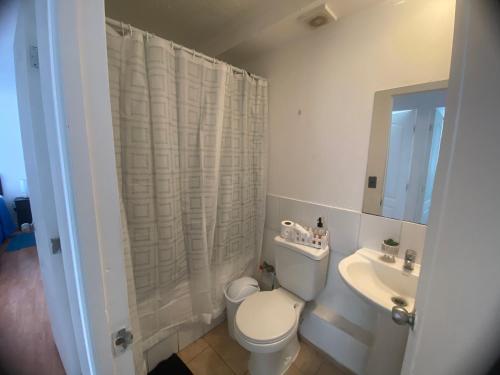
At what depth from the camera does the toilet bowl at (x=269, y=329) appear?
1.13 metres

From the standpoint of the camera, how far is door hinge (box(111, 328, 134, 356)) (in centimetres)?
47

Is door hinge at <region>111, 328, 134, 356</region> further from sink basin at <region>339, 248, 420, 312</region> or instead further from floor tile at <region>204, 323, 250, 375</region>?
floor tile at <region>204, 323, 250, 375</region>

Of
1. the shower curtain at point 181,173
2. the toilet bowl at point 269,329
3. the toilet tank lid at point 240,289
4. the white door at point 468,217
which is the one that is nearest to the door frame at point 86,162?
the shower curtain at point 181,173

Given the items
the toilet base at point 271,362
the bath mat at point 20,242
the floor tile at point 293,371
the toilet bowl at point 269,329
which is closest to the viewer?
the toilet bowl at point 269,329

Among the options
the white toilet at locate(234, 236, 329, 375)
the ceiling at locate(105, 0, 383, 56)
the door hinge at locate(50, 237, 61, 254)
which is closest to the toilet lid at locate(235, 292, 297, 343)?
the white toilet at locate(234, 236, 329, 375)

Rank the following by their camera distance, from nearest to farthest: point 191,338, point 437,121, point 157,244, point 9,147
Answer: point 437,121 < point 157,244 < point 191,338 < point 9,147

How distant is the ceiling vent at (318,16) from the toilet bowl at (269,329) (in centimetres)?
184

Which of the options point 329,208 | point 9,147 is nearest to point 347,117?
point 329,208

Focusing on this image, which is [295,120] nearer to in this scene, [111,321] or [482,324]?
[482,324]

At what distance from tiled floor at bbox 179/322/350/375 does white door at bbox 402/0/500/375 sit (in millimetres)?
1168

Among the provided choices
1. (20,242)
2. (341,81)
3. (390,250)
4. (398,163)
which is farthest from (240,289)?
(20,242)

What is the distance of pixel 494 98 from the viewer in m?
0.39

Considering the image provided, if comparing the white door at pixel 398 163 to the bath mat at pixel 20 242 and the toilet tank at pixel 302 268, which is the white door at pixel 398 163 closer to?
the toilet tank at pixel 302 268

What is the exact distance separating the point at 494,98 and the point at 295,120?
4.12 feet
